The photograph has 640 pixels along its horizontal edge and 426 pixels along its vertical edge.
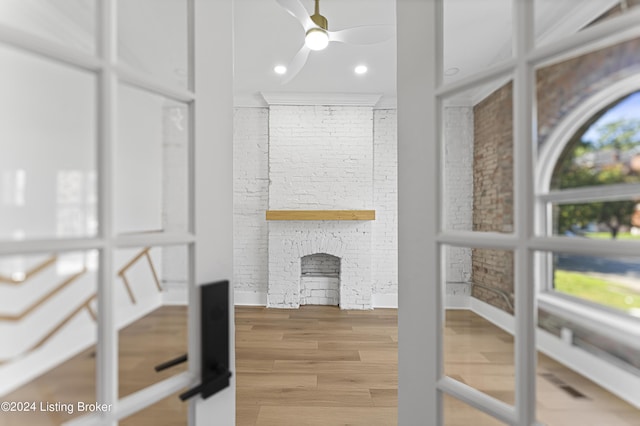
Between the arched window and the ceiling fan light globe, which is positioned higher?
the ceiling fan light globe

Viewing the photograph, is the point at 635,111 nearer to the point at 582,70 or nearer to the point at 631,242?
the point at 582,70

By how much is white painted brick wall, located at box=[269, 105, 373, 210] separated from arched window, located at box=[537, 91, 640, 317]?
392 centimetres

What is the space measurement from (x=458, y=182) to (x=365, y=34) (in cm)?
192

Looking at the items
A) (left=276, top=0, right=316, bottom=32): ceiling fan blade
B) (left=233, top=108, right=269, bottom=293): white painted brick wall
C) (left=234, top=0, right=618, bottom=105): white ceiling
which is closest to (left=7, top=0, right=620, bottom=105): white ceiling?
(left=234, top=0, right=618, bottom=105): white ceiling

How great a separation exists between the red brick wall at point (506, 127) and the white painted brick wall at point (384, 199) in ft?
12.7

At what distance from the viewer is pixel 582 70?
556 millimetres

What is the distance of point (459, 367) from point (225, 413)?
56cm

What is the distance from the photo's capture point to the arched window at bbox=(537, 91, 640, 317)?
0.51 m

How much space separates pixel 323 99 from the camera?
447 cm

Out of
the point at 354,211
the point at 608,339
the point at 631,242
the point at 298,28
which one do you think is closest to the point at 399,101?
the point at 631,242

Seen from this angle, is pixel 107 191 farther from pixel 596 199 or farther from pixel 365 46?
pixel 365 46

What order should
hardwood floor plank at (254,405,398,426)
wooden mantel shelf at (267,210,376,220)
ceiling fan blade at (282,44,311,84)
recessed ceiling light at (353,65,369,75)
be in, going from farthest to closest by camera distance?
wooden mantel shelf at (267,210,376,220) → recessed ceiling light at (353,65,369,75) → ceiling fan blade at (282,44,311,84) → hardwood floor plank at (254,405,398,426)

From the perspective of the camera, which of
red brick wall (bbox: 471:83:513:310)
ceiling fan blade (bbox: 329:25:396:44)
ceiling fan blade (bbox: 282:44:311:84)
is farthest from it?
ceiling fan blade (bbox: 282:44:311:84)

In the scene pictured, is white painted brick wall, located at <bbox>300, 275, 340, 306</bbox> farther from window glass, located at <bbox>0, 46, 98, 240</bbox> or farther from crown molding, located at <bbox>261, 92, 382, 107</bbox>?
window glass, located at <bbox>0, 46, 98, 240</bbox>
